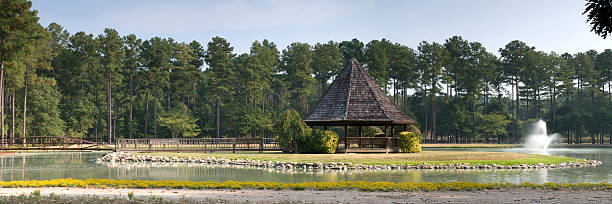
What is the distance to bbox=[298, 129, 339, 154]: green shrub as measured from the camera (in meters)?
31.6

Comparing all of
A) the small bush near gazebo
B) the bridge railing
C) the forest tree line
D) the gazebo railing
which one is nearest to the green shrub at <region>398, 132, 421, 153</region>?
the gazebo railing

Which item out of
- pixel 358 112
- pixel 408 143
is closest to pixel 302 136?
pixel 358 112

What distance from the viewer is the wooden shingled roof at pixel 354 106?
3203cm

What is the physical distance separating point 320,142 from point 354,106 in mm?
3178

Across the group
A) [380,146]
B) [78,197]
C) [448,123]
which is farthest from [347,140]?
[448,123]

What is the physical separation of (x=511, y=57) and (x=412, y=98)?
16089mm

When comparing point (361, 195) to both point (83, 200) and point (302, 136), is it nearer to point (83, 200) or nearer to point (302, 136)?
point (83, 200)

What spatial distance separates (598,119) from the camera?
7744 centimetres

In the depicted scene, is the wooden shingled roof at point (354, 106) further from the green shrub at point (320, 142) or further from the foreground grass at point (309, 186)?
the foreground grass at point (309, 186)

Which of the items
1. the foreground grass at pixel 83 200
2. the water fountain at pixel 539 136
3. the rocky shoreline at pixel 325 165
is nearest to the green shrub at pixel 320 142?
the rocky shoreline at pixel 325 165

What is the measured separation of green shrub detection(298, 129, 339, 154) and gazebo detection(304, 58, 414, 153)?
2.63 feet

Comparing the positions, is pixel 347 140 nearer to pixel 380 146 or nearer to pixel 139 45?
pixel 380 146

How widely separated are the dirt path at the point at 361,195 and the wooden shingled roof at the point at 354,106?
17774 mm

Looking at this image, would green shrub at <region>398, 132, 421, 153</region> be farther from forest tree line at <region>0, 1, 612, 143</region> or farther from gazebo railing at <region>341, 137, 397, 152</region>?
forest tree line at <region>0, 1, 612, 143</region>
